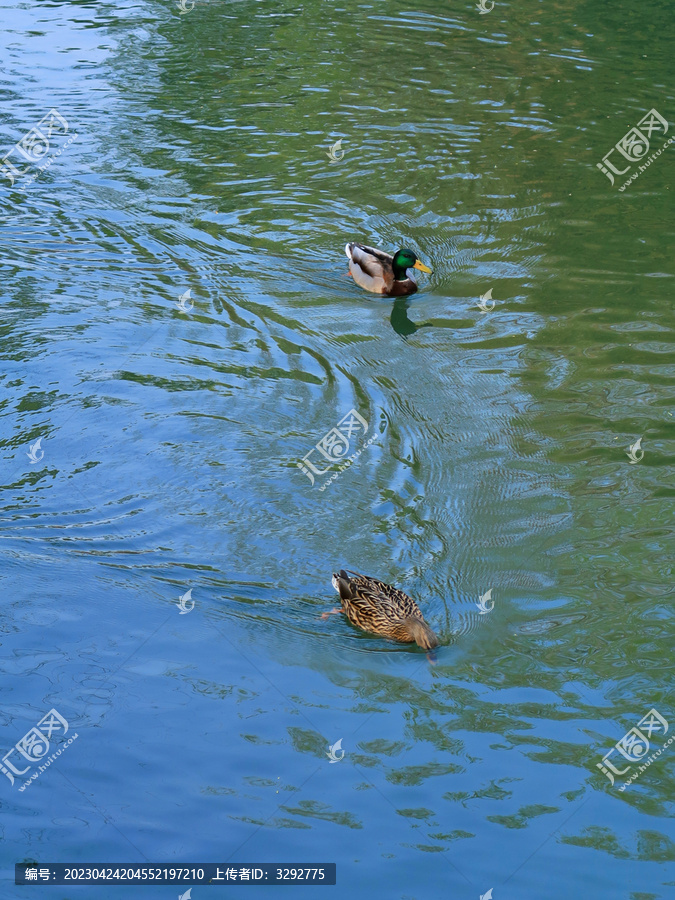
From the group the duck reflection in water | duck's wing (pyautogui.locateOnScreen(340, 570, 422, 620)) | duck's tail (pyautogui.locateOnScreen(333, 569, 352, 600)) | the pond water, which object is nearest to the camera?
the pond water

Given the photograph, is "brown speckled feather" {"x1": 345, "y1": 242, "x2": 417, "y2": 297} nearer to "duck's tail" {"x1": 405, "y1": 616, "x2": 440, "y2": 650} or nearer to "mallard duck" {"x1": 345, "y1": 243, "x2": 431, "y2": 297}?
"mallard duck" {"x1": 345, "y1": 243, "x2": 431, "y2": 297}

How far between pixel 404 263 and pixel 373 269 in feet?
1.20

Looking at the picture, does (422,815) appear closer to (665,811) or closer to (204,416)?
(665,811)

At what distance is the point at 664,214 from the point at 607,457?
216 inches

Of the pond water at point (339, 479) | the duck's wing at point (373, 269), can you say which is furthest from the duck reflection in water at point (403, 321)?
the duck's wing at point (373, 269)

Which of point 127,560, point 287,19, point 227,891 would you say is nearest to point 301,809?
point 227,891

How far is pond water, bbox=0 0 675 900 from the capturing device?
505 centimetres

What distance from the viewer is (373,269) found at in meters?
10.5

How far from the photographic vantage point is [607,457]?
7.91 meters

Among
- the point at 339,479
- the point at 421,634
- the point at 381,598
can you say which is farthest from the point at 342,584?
the point at 339,479

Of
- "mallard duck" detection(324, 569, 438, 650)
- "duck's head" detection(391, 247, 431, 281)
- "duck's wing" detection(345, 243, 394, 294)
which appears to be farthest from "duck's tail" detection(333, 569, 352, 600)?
"duck's head" detection(391, 247, 431, 281)

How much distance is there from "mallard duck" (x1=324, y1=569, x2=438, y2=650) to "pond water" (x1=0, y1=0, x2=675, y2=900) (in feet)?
0.45

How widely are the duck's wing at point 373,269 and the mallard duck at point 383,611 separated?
5.15 metres

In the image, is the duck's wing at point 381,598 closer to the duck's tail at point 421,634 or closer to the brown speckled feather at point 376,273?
the duck's tail at point 421,634
